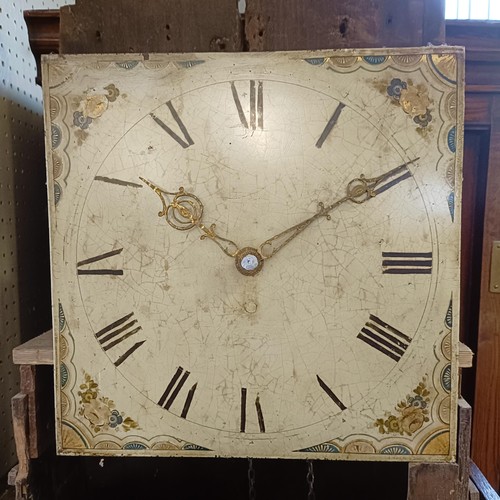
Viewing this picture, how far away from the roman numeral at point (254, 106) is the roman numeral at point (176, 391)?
54 cm

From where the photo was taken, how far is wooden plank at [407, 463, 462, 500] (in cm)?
104

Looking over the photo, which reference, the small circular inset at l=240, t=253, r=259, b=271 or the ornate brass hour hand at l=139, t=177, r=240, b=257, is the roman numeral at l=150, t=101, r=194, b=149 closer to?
the ornate brass hour hand at l=139, t=177, r=240, b=257

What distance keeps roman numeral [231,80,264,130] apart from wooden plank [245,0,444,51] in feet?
0.58

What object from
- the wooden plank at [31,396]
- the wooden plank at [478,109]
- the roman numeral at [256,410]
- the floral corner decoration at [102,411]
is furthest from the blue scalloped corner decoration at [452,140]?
the wooden plank at [31,396]

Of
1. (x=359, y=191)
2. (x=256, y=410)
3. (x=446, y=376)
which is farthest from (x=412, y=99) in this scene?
(x=256, y=410)

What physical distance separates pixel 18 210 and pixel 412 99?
1014 mm

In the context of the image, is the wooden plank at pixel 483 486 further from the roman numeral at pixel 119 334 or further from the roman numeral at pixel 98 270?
the roman numeral at pixel 98 270

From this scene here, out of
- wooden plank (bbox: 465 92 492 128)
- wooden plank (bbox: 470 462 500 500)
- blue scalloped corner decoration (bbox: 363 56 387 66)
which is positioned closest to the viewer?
blue scalloped corner decoration (bbox: 363 56 387 66)

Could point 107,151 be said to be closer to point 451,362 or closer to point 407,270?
point 407,270

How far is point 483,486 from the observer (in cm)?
112

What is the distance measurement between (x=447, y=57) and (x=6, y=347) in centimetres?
123

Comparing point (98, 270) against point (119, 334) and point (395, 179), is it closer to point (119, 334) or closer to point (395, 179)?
point (119, 334)

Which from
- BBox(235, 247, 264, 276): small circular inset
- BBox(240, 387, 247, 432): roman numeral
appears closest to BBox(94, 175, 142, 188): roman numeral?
BBox(235, 247, 264, 276): small circular inset

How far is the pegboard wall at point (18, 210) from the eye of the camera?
124cm
